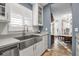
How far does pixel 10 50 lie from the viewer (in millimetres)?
1146

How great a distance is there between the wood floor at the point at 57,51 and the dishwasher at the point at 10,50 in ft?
1.21

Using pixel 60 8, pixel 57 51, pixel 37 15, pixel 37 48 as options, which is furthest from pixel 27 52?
pixel 60 8

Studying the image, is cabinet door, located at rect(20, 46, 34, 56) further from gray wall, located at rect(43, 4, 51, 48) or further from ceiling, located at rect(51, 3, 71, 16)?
ceiling, located at rect(51, 3, 71, 16)

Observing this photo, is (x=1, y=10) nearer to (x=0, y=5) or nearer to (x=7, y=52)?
(x=0, y=5)

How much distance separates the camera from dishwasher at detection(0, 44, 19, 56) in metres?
1.05

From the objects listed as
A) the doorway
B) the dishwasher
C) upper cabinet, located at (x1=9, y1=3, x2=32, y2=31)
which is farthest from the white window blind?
the doorway

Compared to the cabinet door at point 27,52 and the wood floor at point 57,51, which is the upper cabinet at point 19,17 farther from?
the wood floor at point 57,51

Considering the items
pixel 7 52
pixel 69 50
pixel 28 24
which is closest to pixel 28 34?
pixel 28 24

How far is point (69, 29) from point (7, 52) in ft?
2.65

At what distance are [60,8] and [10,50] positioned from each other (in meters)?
0.82

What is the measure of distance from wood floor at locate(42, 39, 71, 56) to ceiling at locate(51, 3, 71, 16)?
38 centimetres

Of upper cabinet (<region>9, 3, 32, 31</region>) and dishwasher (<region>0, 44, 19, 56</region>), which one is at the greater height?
upper cabinet (<region>9, 3, 32, 31</region>)

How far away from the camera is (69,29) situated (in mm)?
1351

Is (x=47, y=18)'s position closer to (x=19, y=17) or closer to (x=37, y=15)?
(x=37, y=15)
